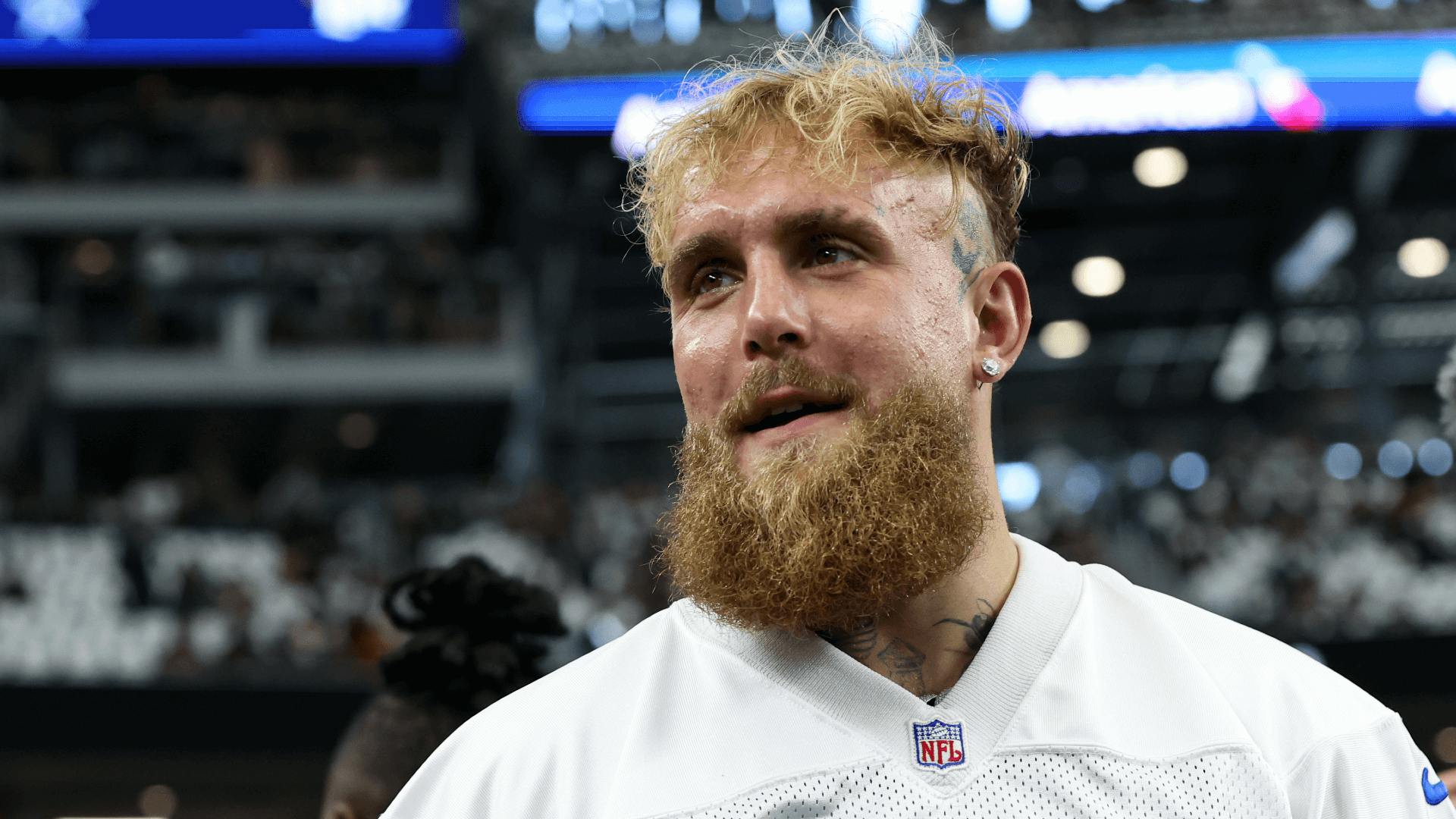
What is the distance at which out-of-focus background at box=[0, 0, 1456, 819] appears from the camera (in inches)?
363

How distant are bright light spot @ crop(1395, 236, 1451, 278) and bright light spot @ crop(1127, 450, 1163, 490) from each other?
6.95m

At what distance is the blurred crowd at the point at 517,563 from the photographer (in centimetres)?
911

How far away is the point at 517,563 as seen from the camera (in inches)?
376

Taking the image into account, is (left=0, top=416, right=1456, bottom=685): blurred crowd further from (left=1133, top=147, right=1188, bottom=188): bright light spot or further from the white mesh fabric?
the white mesh fabric

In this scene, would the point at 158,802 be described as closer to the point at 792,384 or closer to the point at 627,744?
the point at 627,744

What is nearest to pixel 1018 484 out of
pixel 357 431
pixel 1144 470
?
pixel 1144 470

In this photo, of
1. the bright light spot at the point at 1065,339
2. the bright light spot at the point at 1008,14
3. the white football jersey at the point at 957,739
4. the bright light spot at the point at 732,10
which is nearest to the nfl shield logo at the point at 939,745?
the white football jersey at the point at 957,739

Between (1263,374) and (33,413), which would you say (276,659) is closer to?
(33,413)

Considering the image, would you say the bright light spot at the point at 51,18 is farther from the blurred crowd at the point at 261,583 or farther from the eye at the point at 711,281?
the eye at the point at 711,281

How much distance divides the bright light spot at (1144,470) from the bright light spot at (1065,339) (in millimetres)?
8387

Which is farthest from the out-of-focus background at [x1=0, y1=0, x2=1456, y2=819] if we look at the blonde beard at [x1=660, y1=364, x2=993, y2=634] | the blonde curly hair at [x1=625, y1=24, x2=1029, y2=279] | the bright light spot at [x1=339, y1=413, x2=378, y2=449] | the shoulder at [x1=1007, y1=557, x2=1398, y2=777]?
the shoulder at [x1=1007, y1=557, x2=1398, y2=777]

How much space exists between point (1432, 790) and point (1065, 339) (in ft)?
68.8

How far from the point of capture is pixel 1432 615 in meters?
9.13

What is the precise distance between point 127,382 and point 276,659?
31.9 ft
